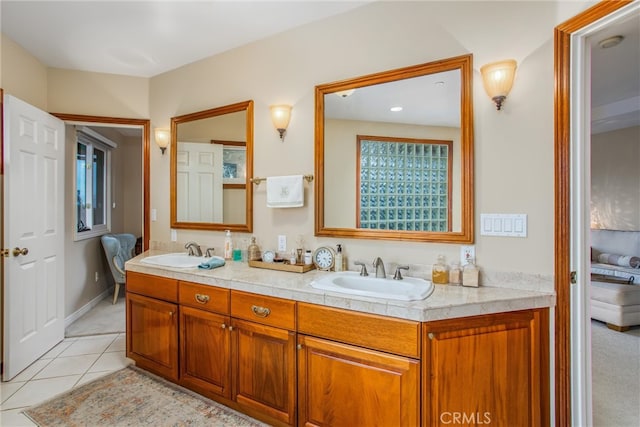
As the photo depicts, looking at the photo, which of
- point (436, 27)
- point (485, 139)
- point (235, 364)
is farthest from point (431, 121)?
point (235, 364)

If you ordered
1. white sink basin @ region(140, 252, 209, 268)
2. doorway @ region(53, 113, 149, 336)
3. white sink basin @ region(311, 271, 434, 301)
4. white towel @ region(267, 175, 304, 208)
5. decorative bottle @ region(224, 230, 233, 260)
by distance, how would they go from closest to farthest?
white sink basin @ region(311, 271, 434, 301) < white towel @ region(267, 175, 304, 208) < white sink basin @ region(140, 252, 209, 268) < decorative bottle @ region(224, 230, 233, 260) < doorway @ region(53, 113, 149, 336)

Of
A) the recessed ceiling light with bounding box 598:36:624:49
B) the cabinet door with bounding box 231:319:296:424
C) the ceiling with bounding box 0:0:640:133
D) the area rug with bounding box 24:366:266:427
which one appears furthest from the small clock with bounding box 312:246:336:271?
the recessed ceiling light with bounding box 598:36:624:49

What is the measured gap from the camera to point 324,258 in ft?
7.10

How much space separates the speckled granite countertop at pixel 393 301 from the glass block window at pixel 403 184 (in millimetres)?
440

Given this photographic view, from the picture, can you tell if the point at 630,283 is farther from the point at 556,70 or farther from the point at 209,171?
the point at 209,171

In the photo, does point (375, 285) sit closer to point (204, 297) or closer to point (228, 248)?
point (204, 297)

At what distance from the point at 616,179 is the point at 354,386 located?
17.2ft

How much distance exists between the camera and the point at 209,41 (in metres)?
2.55

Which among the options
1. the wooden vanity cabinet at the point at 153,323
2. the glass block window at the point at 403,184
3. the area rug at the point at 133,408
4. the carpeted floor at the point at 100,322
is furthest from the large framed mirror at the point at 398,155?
the carpeted floor at the point at 100,322

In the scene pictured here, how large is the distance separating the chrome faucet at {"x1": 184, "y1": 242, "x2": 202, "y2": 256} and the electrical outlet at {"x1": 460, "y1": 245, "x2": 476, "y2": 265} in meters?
1.99

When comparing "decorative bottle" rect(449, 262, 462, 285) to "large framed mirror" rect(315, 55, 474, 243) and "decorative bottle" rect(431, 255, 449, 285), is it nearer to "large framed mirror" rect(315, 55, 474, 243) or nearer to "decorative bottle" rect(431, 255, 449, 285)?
"decorative bottle" rect(431, 255, 449, 285)

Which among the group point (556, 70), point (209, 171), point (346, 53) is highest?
point (346, 53)

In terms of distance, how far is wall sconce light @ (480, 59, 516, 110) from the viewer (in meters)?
1.65

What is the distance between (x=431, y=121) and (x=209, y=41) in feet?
6.12
